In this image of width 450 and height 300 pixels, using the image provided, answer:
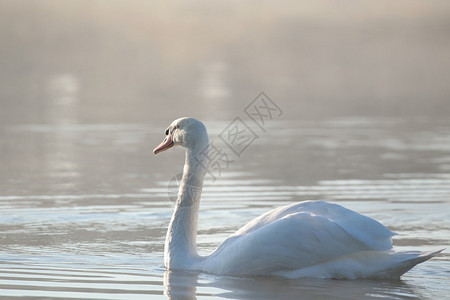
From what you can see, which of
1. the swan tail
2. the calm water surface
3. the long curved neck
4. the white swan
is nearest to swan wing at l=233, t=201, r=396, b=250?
the white swan

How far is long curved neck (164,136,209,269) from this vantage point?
34.4 ft

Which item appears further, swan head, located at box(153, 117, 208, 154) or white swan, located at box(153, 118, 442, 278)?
swan head, located at box(153, 117, 208, 154)

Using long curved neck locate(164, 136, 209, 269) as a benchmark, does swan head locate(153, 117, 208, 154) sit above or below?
above

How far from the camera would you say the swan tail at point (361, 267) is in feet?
31.3

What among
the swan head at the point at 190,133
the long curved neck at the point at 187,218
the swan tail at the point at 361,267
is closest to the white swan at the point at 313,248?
the swan tail at the point at 361,267

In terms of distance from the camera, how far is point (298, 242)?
9648mm

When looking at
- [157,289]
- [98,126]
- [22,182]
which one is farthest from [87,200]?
[98,126]

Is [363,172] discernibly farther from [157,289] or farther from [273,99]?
[273,99]

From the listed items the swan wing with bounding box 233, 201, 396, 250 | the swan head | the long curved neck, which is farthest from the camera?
the swan head

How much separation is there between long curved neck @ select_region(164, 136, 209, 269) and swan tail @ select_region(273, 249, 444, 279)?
1161mm

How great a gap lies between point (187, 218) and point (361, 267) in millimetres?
1957

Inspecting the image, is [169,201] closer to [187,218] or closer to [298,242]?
[187,218]

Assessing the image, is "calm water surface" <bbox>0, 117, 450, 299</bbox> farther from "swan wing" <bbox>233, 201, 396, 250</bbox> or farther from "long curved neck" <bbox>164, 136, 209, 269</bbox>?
"swan wing" <bbox>233, 201, 396, 250</bbox>

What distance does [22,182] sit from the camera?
668 inches
